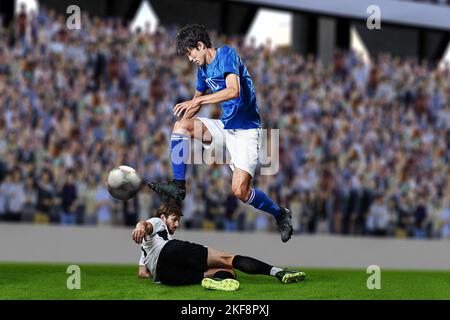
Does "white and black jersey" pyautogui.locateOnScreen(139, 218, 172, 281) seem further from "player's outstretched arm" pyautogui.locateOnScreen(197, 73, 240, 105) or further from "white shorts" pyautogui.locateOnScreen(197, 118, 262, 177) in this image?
"player's outstretched arm" pyautogui.locateOnScreen(197, 73, 240, 105)

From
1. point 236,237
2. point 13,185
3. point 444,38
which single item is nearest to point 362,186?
point 236,237

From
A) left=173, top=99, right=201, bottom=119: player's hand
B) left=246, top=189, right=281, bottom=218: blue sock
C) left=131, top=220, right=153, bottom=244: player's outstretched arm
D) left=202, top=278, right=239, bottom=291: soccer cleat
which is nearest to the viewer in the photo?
left=131, top=220, right=153, bottom=244: player's outstretched arm

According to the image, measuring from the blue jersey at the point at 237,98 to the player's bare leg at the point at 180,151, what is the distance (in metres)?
0.25

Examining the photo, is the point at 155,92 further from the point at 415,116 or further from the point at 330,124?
the point at 415,116

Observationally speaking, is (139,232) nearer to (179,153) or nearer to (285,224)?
(179,153)

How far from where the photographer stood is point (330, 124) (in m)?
19.9

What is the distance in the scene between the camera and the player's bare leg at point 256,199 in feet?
24.2

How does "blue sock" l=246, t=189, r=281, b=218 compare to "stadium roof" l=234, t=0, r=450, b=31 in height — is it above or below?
below

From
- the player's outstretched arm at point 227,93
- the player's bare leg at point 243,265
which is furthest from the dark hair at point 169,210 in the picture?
the player's outstretched arm at point 227,93

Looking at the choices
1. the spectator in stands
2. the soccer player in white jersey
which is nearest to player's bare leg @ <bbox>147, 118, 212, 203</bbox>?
the soccer player in white jersey

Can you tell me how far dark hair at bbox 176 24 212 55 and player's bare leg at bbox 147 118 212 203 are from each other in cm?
68

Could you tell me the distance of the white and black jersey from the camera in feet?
23.8

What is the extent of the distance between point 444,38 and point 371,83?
982 centimetres
